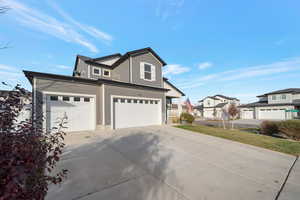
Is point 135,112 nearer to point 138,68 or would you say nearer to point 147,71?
point 138,68

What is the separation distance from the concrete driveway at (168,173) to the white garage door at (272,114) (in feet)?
93.1

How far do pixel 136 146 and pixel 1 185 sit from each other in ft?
15.7

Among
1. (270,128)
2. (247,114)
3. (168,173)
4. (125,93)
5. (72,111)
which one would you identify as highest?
(125,93)

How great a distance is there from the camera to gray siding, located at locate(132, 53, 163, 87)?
1172cm

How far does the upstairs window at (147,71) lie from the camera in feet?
40.0

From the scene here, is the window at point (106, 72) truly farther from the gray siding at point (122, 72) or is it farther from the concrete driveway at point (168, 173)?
the concrete driveway at point (168, 173)

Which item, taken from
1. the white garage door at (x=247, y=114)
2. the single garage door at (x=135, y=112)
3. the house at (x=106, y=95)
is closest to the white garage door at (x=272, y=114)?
the white garage door at (x=247, y=114)

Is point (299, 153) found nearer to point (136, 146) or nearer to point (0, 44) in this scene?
point (136, 146)

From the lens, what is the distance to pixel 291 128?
8.70 metres

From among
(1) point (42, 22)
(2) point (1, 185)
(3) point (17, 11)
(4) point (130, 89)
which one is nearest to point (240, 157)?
(2) point (1, 185)

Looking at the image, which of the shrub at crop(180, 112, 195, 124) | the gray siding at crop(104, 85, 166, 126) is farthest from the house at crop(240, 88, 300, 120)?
the gray siding at crop(104, 85, 166, 126)

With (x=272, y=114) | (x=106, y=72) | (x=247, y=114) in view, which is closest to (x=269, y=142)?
(x=106, y=72)

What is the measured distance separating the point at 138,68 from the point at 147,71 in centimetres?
107

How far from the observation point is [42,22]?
21.4 feet
